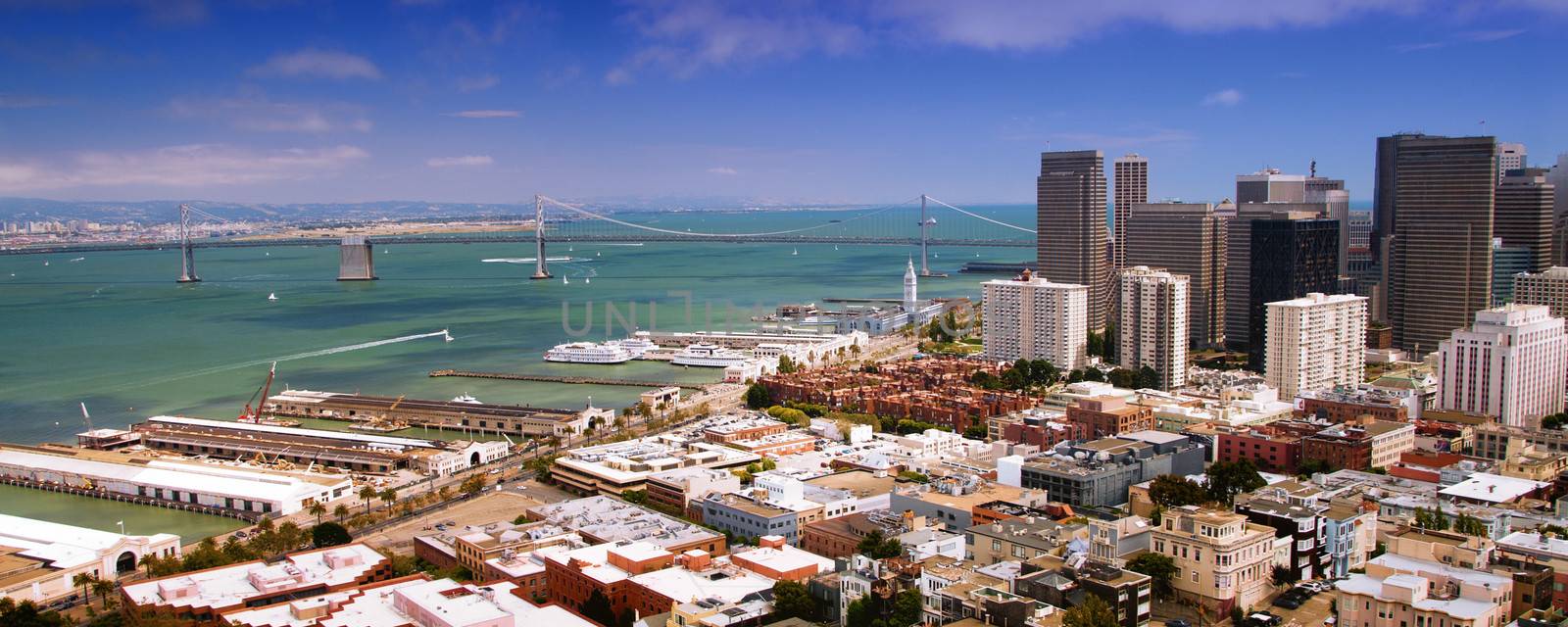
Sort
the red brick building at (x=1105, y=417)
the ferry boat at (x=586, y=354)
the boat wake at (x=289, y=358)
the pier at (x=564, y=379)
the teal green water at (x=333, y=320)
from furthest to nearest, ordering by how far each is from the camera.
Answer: the ferry boat at (x=586, y=354) < the boat wake at (x=289, y=358) < the pier at (x=564, y=379) < the teal green water at (x=333, y=320) < the red brick building at (x=1105, y=417)

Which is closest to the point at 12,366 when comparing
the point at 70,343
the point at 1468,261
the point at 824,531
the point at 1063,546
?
the point at 70,343

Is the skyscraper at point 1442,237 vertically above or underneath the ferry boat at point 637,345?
above

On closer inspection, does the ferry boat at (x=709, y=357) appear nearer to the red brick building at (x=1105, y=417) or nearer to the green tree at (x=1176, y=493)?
the red brick building at (x=1105, y=417)

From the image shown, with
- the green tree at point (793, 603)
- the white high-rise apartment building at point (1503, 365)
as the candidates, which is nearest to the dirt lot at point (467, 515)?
the green tree at point (793, 603)

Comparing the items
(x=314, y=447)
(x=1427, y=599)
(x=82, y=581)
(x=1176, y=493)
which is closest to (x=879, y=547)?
(x=1176, y=493)

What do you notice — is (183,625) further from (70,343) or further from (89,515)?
(70,343)

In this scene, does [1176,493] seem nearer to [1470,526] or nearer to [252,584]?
[1470,526]

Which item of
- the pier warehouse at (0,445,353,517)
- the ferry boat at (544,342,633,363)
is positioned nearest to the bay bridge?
the ferry boat at (544,342,633,363)
